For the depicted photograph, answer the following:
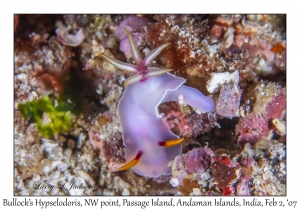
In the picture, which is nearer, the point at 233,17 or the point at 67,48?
the point at 233,17

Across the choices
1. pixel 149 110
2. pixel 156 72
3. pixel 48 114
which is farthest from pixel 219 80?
pixel 48 114

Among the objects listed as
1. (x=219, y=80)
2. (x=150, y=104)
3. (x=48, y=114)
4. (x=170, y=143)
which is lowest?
(x=170, y=143)

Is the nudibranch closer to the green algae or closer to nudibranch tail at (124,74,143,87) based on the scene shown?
nudibranch tail at (124,74,143,87)

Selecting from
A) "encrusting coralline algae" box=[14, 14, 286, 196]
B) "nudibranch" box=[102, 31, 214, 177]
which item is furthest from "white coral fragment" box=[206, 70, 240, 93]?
"nudibranch" box=[102, 31, 214, 177]

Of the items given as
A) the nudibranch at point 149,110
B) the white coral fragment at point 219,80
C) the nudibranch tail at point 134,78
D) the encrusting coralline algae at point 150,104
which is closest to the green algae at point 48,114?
the encrusting coralline algae at point 150,104

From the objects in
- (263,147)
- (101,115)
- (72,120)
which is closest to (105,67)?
(101,115)

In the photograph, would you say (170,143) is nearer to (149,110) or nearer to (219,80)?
(149,110)
